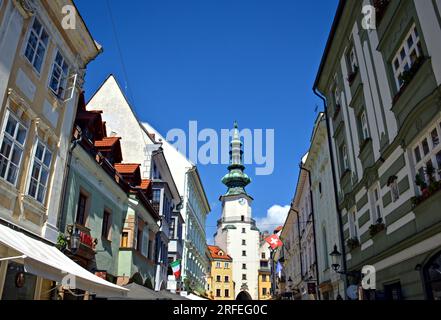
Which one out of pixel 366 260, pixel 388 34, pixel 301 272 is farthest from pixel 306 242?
pixel 388 34

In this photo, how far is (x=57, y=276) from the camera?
26.1 ft

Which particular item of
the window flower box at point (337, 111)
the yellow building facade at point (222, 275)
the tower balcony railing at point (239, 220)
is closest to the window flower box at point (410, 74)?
the window flower box at point (337, 111)

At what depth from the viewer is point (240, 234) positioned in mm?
92375

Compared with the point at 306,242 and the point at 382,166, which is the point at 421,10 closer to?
the point at 382,166

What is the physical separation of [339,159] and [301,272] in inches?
675

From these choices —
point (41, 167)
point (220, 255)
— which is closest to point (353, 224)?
point (41, 167)

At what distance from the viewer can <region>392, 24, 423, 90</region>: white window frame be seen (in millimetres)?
9891

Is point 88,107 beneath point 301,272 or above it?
above

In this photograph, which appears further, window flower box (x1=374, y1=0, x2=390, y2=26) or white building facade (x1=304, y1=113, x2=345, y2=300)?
white building facade (x1=304, y1=113, x2=345, y2=300)

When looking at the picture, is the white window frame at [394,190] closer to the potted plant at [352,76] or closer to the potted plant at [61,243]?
the potted plant at [352,76]

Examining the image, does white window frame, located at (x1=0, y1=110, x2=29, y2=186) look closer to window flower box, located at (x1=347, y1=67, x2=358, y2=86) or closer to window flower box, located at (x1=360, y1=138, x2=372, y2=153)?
window flower box, located at (x1=360, y1=138, x2=372, y2=153)

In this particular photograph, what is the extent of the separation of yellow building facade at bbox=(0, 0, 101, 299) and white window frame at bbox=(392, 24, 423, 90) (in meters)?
9.96

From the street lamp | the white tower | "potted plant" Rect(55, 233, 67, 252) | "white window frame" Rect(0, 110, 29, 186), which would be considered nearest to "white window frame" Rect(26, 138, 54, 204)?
"white window frame" Rect(0, 110, 29, 186)

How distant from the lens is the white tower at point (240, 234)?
89.6m
